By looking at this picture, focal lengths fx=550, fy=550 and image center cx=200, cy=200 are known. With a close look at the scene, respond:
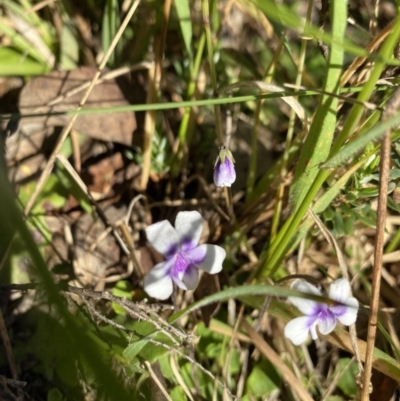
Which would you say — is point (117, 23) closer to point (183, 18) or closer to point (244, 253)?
point (183, 18)

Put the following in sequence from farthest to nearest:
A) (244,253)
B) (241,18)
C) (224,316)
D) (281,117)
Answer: (241,18), (281,117), (244,253), (224,316)

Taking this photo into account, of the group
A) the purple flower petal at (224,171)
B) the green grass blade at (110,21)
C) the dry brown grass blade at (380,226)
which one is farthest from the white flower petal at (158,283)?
the green grass blade at (110,21)

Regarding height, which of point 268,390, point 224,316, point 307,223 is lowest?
point 268,390

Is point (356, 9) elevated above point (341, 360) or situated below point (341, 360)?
above

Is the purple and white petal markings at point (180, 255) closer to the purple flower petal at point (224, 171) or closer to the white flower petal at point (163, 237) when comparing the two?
the white flower petal at point (163, 237)

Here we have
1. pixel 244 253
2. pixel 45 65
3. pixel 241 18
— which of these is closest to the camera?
pixel 244 253

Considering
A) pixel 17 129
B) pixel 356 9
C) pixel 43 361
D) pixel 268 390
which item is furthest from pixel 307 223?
pixel 356 9

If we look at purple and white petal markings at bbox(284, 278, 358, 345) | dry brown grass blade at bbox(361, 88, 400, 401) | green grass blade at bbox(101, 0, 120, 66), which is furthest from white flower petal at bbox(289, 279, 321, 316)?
green grass blade at bbox(101, 0, 120, 66)
